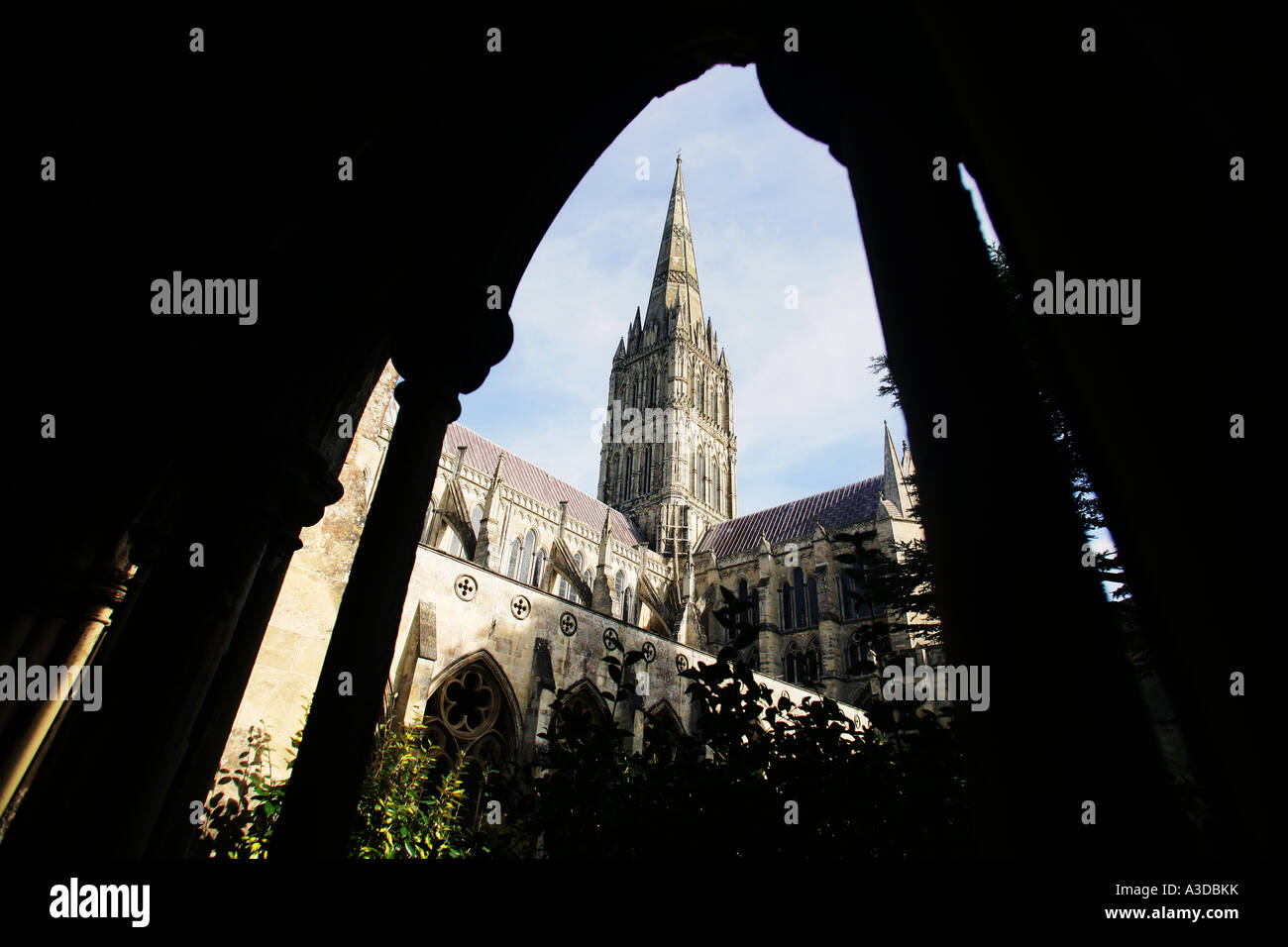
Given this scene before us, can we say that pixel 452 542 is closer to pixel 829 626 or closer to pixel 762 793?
pixel 829 626

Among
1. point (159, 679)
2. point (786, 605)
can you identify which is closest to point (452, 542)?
point (786, 605)

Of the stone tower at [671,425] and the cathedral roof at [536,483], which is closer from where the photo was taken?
the cathedral roof at [536,483]

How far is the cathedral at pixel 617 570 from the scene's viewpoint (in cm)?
638

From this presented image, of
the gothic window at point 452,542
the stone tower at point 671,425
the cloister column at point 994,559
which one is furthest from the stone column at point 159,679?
the stone tower at point 671,425

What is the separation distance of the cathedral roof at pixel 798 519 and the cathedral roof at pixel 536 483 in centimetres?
575

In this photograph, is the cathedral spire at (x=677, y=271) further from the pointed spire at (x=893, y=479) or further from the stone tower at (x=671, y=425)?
the pointed spire at (x=893, y=479)

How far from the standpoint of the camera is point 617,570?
30.3 meters

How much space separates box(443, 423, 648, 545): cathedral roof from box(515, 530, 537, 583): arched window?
224 cm

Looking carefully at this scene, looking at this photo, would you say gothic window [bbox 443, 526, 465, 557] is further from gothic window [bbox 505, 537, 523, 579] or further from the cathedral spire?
the cathedral spire

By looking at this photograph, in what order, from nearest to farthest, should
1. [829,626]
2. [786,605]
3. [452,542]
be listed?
[452,542] < [829,626] < [786,605]

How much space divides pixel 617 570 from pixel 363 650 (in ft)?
92.8

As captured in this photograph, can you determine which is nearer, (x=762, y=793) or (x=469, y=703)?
(x=762, y=793)

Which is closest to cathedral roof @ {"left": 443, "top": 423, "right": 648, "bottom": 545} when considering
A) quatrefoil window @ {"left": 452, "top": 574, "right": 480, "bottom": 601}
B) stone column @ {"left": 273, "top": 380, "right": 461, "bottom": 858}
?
quatrefoil window @ {"left": 452, "top": 574, "right": 480, "bottom": 601}

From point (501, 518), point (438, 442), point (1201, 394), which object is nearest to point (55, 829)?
point (438, 442)
